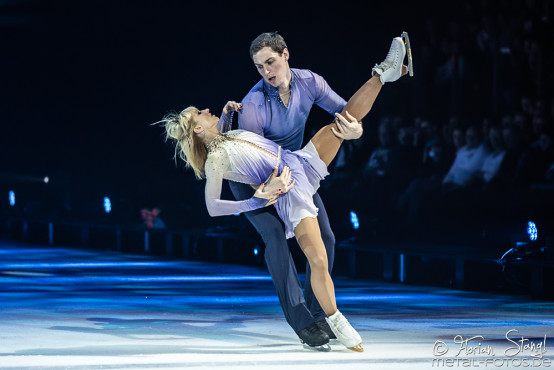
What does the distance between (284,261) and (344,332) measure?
465 millimetres

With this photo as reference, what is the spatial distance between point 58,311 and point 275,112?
222cm

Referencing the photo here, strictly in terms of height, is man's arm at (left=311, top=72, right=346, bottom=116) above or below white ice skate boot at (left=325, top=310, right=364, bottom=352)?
above

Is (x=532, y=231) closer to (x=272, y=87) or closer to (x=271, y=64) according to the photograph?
(x=272, y=87)

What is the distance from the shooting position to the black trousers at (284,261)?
4.84 metres

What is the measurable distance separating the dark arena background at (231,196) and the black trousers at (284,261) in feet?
0.51

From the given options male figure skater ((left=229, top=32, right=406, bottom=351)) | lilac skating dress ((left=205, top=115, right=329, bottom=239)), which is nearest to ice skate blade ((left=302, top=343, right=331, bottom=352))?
male figure skater ((left=229, top=32, right=406, bottom=351))

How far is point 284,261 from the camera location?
16.1 feet

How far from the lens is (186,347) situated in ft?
16.0

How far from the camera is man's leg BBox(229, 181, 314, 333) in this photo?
484 cm

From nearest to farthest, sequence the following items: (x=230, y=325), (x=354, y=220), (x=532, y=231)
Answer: (x=230, y=325), (x=532, y=231), (x=354, y=220)

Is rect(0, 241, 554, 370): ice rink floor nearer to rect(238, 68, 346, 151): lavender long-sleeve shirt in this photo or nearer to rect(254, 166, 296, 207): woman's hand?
rect(254, 166, 296, 207): woman's hand

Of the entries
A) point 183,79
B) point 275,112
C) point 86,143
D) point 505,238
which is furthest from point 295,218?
point 86,143

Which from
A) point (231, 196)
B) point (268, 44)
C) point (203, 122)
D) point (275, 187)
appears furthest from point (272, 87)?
point (231, 196)

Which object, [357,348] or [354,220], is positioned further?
[354,220]
